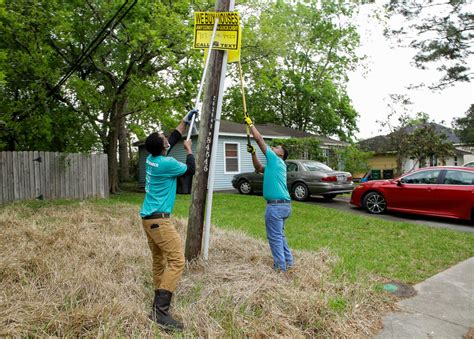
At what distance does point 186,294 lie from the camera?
379 centimetres

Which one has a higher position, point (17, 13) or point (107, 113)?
point (17, 13)

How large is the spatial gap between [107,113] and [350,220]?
1150 centimetres

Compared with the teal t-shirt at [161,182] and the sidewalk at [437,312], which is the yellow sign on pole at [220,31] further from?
the sidewalk at [437,312]

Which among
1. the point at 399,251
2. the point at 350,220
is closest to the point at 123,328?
the point at 399,251

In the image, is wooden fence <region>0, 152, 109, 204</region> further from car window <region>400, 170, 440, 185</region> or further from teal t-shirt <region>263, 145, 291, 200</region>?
car window <region>400, 170, 440, 185</region>

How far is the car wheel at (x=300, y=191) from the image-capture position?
496 inches

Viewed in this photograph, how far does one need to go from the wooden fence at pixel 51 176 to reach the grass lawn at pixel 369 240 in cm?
524

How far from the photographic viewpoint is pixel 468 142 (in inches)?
1099

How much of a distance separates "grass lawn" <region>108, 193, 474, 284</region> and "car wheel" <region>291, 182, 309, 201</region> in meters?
1.96

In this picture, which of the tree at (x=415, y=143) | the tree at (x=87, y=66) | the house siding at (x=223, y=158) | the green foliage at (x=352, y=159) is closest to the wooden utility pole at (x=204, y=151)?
the tree at (x=87, y=66)

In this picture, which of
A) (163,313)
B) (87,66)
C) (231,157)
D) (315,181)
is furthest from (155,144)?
(231,157)

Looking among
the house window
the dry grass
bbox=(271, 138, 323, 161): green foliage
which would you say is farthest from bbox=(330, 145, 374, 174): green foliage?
the dry grass

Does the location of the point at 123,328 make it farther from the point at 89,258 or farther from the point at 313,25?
the point at 313,25

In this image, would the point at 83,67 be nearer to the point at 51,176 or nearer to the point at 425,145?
the point at 51,176
